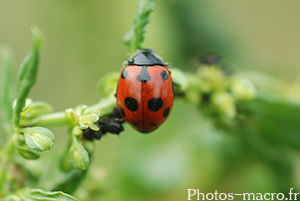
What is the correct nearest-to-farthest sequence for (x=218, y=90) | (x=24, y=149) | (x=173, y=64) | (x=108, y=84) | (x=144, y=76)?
(x=24, y=149) < (x=144, y=76) < (x=108, y=84) < (x=218, y=90) < (x=173, y=64)

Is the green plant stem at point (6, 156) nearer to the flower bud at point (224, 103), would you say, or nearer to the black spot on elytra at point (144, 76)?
the black spot on elytra at point (144, 76)

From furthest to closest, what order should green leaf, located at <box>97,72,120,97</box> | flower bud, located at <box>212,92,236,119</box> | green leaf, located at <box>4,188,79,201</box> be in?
flower bud, located at <box>212,92,236,119</box> → green leaf, located at <box>97,72,120,97</box> → green leaf, located at <box>4,188,79,201</box>

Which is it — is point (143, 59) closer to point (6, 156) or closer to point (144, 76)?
point (144, 76)

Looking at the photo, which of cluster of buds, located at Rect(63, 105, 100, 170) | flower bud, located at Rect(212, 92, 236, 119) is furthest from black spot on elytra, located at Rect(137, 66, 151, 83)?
flower bud, located at Rect(212, 92, 236, 119)

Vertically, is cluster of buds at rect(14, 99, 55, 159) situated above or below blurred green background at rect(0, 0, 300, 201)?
below

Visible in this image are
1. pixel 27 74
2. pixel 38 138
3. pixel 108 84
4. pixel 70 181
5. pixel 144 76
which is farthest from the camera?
pixel 108 84

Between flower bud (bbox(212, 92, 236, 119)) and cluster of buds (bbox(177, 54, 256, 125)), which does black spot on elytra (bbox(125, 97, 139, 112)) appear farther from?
flower bud (bbox(212, 92, 236, 119))

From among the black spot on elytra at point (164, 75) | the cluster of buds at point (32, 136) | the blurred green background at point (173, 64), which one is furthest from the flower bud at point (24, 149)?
the black spot on elytra at point (164, 75)

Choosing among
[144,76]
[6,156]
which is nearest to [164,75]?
[144,76]
